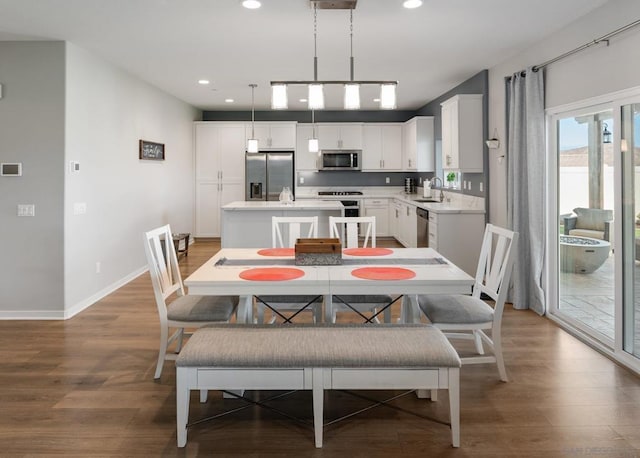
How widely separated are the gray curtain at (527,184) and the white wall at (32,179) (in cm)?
421

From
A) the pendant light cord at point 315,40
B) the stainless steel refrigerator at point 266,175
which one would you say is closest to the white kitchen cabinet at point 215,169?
the stainless steel refrigerator at point 266,175

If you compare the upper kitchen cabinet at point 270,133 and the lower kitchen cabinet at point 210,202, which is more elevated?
the upper kitchen cabinet at point 270,133

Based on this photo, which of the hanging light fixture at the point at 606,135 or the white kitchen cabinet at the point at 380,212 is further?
the white kitchen cabinet at the point at 380,212

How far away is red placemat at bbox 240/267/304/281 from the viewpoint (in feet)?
8.61

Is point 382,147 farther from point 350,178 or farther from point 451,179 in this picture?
point 451,179

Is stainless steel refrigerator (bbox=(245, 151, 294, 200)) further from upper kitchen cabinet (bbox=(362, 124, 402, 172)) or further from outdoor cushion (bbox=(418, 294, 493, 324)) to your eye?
outdoor cushion (bbox=(418, 294, 493, 324))

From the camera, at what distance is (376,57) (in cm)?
516

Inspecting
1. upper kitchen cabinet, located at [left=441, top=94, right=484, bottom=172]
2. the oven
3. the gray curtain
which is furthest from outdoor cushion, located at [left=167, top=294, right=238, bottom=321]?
the oven

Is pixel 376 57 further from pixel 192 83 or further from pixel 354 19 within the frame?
pixel 192 83

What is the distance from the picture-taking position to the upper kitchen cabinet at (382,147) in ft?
30.8

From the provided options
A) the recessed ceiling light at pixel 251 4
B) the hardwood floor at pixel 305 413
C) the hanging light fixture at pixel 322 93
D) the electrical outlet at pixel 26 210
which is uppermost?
the recessed ceiling light at pixel 251 4

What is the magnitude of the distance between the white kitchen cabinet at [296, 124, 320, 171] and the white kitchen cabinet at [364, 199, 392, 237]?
1271mm

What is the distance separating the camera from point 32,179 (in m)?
4.38

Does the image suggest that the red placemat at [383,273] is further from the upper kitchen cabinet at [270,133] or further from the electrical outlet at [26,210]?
the upper kitchen cabinet at [270,133]
